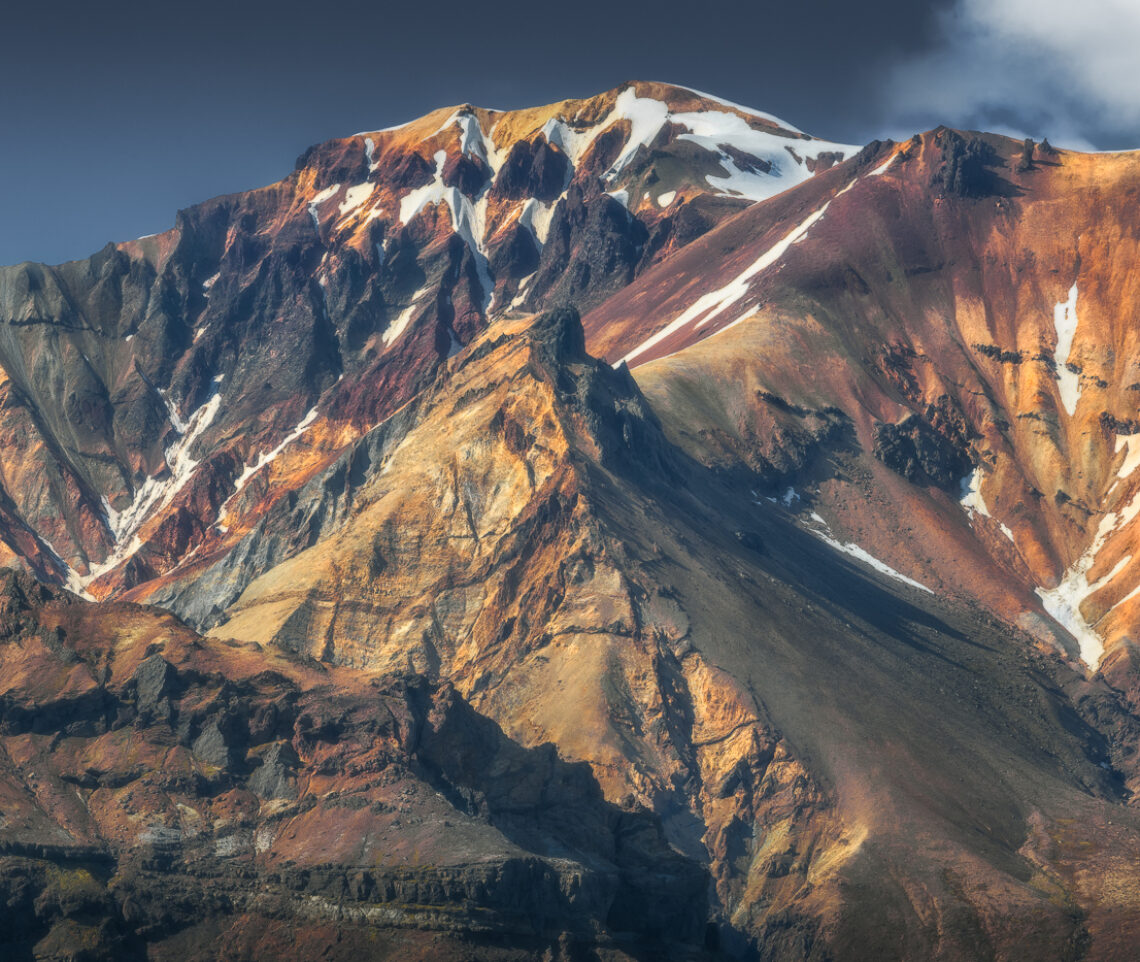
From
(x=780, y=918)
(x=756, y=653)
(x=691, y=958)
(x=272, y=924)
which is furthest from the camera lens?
(x=756, y=653)

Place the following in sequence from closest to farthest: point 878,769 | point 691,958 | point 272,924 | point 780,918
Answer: point 272,924, point 691,958, point 780,918, point 878,769

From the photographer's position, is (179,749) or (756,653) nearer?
(179,749)

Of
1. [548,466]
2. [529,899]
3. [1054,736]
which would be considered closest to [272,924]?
[529,899]

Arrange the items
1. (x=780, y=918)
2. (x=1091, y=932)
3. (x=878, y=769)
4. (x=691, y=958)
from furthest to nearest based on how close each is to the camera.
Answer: (x=878, y=769) < (x=780, y=918) < (x=1091, y=932) < (x=691, y=958)

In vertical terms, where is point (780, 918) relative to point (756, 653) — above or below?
below

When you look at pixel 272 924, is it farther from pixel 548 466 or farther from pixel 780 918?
pixel 548 466

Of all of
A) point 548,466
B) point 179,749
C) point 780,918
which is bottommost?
point 780,918

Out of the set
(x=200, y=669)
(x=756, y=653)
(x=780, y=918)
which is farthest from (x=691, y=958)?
(x=756, y=653)

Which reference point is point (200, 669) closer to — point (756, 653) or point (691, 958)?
point (691, 958)

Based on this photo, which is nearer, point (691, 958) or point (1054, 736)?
point (691, 958)
